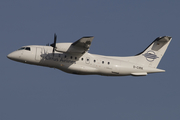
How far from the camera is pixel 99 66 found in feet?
87.8

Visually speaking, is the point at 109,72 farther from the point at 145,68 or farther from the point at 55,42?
the point at 55,42

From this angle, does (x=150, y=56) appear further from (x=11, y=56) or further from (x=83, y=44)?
(x=11, y=56)

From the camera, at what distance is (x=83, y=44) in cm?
2544

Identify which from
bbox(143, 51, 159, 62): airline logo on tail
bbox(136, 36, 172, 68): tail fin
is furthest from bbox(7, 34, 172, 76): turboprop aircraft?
bbox(143, 51, 159, 62): airline logo on tail

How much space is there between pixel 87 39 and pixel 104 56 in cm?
365

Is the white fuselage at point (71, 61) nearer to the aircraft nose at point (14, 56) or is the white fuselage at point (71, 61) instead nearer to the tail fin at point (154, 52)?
the aircraft nose at point (14, 56)

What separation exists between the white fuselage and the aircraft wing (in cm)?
81

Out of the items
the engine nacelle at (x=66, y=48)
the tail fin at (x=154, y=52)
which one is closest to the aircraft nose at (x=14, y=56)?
the engine nacelle at (x=66, y=48)

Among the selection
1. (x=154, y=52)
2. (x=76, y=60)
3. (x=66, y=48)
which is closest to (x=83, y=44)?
(x=66, y=48)

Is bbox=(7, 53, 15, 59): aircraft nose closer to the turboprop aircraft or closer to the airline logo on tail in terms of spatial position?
the turboprop aircraft

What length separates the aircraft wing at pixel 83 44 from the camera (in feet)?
80.9

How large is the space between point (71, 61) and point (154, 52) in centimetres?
801

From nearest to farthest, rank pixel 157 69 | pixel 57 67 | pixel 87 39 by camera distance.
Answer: pixel 87 39 < pixel 57 67 < pixel 157 69

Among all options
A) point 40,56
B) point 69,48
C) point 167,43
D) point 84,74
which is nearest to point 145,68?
point 167,43
